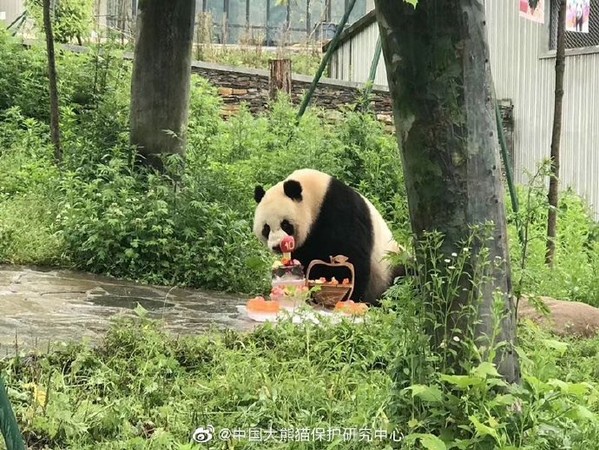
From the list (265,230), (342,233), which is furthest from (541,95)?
(265,230)

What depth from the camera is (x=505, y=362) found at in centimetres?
331

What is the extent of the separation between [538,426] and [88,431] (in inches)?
68.2

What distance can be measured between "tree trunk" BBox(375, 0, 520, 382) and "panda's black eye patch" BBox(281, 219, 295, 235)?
119 inches

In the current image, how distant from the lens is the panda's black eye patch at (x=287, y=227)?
6355mm

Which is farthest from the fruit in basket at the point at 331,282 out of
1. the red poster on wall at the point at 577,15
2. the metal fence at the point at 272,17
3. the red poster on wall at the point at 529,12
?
the metal fence at the point at 272,17

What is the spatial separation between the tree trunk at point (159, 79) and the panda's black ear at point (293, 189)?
2.59 meters

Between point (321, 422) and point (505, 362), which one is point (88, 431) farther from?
point (505, 362)

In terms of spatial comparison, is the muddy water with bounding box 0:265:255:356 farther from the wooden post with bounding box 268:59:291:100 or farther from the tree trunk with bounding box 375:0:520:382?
the wooden post with bounding box 268:59:291:100

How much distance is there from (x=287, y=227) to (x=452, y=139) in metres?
3.20

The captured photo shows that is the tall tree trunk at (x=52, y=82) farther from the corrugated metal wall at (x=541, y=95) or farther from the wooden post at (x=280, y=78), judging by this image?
the corrugated metal wall at (x=541, y=95)

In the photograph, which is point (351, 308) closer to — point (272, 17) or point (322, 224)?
point (322, 224)

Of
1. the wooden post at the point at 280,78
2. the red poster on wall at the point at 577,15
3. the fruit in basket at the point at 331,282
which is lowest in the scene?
the fruit in basket at the point at 331,282

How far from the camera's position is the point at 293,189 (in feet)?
20.6

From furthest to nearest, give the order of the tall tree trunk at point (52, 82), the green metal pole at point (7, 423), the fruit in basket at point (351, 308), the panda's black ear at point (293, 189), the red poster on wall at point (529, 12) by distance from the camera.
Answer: the tall tree trunk at point (52, 82), the red poster on wall at point (529, 12), the panda's black ear at point (293, 189), the fruit in basket at point (351, 308), the green metal pole at point (7, 423)
